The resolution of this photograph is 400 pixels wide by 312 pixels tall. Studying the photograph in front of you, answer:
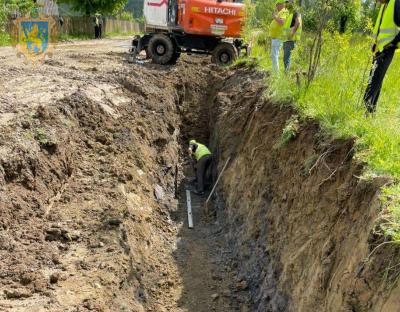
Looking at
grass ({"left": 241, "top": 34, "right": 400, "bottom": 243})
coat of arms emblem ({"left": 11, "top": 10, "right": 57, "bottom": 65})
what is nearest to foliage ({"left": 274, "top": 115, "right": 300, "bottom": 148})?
grass ({"left": 241, "top": 34, "right": 400, "bottom": 243})

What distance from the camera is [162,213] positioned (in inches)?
319

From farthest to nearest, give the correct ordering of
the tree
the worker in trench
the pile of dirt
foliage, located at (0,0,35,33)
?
the tree, foliage, located at (0,0,35,33), the worker in trench, the pile of dirt

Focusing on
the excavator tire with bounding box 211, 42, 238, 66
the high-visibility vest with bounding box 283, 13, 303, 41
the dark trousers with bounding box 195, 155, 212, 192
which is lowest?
the dark trousers with bounding box 195, 155, 212, 192

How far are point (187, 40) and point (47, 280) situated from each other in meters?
11.2

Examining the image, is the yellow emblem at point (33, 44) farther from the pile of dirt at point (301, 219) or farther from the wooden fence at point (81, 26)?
the wooden fence at point (81, 26)

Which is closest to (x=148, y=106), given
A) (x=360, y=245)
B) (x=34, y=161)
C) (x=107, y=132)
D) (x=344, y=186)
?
(x=107, y=132)

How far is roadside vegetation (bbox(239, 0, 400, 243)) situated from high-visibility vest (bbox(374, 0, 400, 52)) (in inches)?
19.4

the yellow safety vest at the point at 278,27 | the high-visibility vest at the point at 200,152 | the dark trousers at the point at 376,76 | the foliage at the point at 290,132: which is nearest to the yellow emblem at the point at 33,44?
the high-visibility vest at the point at 200,152

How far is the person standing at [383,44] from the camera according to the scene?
527cm

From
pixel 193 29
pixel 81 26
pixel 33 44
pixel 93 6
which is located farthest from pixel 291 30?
pixel 93 6

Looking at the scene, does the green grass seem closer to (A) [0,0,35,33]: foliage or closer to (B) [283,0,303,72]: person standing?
(A) [0,0,35,33]: foliage

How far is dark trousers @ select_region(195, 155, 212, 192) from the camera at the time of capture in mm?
9812

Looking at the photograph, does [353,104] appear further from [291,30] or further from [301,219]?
[291,30]

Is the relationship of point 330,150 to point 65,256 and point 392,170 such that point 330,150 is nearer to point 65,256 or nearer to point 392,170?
point 392,170
